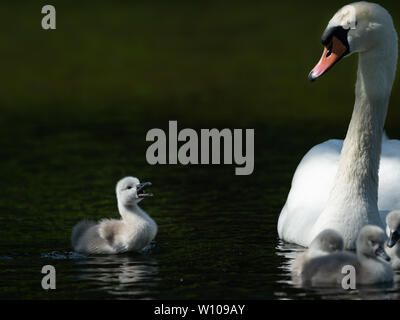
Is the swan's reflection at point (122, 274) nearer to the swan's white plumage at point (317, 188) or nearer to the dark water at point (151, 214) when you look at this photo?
the dark water at point (151, 214)

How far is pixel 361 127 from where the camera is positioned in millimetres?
10102

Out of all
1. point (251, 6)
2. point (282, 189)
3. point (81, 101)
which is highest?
point (251, 6)

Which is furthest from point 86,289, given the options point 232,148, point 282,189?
point 232,148

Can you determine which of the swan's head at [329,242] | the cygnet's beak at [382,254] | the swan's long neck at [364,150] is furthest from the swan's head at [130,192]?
the cygnet's beak at [382,254]

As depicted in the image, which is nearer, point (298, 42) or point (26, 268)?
point (26, 268)

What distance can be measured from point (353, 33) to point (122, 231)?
274 cm

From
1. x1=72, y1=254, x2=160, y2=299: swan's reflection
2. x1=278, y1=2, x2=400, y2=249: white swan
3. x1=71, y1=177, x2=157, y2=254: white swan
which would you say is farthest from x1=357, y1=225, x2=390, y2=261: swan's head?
x1=71, y1=177, x2=157, y2=254: white swan

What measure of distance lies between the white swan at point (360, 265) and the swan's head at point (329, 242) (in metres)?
0.16

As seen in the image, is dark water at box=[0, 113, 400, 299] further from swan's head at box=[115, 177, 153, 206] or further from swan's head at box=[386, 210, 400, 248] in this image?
swan's head at box=[386, 210, 400, 248]

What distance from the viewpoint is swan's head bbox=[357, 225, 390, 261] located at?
8773mm

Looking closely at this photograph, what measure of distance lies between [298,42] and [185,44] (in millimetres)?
3370

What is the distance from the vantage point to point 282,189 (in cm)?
1376
